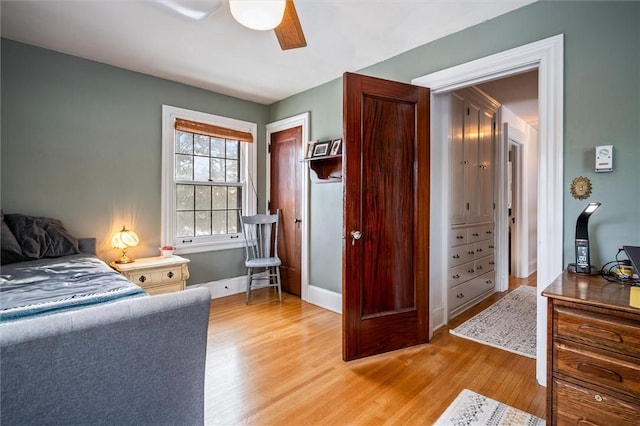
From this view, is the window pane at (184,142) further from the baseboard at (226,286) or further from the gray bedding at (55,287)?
the gray bedding at (55,287)

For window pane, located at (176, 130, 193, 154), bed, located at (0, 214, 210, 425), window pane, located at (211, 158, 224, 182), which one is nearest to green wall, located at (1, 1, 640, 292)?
window pane, located at (176, 130, 193, 154)

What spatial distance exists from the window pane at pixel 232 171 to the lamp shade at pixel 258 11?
103 inches

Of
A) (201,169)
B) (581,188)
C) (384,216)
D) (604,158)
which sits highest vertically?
(201,169)

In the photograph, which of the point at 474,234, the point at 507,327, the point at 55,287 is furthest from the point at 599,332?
the point at 55,287

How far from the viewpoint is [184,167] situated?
356cm

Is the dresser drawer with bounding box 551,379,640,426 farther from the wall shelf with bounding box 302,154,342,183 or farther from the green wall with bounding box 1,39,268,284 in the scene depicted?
the green wall with bounding box 1,39,268,284

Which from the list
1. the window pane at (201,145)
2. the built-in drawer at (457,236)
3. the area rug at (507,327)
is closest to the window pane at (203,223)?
the window pane at (201,145)

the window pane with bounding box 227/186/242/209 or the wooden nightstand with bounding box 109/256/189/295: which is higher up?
the window pane with bounding box 227/186/242/209

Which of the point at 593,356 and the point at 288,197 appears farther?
the point at 288,197

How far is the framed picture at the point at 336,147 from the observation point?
3130 mm

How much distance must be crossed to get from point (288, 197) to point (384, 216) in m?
1.82

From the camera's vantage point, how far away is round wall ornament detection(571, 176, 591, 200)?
5.90ft

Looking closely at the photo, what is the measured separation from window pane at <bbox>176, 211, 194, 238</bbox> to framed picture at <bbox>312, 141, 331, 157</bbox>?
1.65 m

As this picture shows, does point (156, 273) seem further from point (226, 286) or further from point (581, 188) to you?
point (581, 188)
